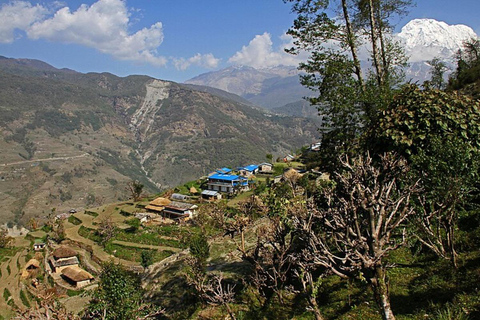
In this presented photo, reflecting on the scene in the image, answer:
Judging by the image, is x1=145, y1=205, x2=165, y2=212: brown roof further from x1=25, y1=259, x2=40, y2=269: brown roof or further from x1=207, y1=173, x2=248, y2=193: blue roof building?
x1=25, y1=259, x2=40, y2=269: brown roof

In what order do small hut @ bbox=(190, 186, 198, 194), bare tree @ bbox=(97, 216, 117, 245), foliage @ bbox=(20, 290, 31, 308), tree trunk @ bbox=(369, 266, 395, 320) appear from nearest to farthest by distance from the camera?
tree trunk @ bbox=(369, 266, 395, 320)
foliage @ bbox=(20, 290, 31, 308)
bare tree @ bbox=(97, 216, 117, 245)
small hut @ bbox=(190, 186, 198, 194)

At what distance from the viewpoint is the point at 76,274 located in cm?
5159

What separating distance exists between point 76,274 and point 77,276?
30.6 inches

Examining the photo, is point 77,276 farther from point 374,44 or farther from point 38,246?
point 374,44

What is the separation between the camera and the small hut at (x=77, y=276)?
50.2m

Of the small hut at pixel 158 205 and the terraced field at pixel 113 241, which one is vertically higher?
the small hut at pixel 158 205

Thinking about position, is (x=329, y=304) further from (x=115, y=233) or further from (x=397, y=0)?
(x=115, y=233)

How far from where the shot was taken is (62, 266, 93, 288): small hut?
50.2 m

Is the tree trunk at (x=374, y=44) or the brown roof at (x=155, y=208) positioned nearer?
the tree trunk at (x=374, y=44)

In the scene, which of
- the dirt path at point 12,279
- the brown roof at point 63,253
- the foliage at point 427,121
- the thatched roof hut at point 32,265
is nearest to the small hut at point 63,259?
the brown roof at point 63,253

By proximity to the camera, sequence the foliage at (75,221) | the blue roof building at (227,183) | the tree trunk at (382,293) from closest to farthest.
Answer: the tree trunk at (382,293) → the foliage at (75,221) → the blue roof building at (227,183)

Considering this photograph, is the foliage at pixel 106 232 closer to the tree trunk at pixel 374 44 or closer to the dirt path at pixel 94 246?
the dirt path at pixel 94 246

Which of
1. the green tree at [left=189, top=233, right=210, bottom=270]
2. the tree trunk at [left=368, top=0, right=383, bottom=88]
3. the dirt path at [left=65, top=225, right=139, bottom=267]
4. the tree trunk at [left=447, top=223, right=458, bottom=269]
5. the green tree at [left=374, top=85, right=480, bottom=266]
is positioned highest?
the tree trunk at [left=368, top=0, right=383, bottom=88]

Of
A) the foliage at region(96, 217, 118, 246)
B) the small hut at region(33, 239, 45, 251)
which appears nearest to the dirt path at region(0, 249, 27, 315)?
the small hut at region(33, 239, 45, 251)
